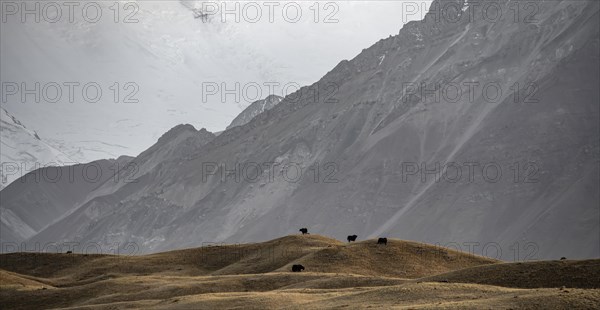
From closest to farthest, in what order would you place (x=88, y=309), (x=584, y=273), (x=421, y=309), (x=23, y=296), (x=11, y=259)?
(x=421, y=309)
(x=584, y=273)
(x=88, y=309)
(x=23, y=296)
(x=11, y=259)

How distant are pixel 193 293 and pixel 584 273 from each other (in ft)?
91.7

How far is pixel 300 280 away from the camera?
7338 centimetres

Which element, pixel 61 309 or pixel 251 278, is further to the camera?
pixel 251 278

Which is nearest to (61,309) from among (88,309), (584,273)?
(88,309)

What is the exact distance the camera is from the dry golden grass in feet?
171

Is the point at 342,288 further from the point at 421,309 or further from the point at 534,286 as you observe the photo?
the point at 421,309

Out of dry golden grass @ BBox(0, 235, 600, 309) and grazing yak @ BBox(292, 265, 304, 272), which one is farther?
grazing yak @ BBox(292, 265, 304, 272)

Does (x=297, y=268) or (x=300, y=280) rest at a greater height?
(x=297, y=268)

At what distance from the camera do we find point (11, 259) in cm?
10862

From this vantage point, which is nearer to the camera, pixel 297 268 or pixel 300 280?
pixel 300 280

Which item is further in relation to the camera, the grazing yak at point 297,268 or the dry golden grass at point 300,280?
the grazing yak at point 297,268

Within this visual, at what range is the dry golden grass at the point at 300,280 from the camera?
5219 cm

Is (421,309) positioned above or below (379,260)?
below

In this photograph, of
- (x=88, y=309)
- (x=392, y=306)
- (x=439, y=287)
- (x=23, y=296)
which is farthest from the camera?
(x=23, y=296)
